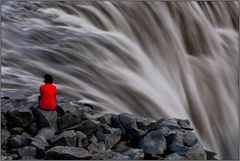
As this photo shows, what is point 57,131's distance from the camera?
6832mm

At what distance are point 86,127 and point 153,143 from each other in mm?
953

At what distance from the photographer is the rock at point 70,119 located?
6902 mm

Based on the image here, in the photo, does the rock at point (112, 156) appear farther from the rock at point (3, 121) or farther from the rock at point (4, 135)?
the rock at point (3, 121)

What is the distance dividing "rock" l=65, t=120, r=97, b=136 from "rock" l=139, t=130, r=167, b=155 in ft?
2.31

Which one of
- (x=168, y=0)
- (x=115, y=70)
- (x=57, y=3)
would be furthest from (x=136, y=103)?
(x=168, y=0)

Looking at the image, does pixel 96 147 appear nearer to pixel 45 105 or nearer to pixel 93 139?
pixel 93 139

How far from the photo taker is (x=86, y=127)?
688 centimetres

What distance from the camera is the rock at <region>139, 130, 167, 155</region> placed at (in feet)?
22.3

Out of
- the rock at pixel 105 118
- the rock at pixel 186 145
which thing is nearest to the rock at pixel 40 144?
the rock at pixel 105 118

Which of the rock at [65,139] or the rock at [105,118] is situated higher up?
the rock at [105,118]

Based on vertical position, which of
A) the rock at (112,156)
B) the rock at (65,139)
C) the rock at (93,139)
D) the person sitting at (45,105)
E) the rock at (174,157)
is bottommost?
the rock at (174,157)

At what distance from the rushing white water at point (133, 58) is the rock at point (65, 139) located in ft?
7.41

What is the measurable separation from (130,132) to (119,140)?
0.21 metres

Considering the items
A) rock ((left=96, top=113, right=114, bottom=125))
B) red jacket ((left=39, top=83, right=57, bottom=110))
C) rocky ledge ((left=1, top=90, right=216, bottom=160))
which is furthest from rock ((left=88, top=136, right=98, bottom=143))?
red jacket ((left=39, top=83, right=57, bottom=110))
